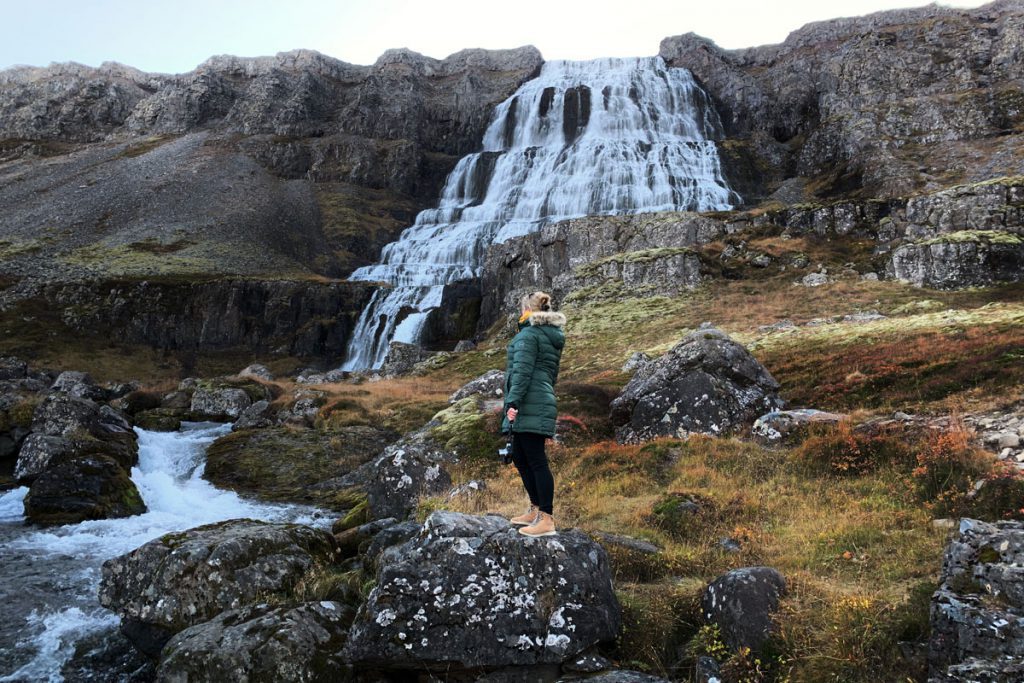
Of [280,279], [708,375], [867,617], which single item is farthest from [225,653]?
[280,279]

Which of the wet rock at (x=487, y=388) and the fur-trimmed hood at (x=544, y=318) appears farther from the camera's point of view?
the wet rock at (x=487, y=388)

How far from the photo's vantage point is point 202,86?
125500 millimetres

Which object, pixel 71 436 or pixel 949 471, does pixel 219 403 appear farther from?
pixel 949 471

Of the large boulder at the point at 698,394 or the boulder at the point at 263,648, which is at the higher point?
the large boulder at the point at 698,394

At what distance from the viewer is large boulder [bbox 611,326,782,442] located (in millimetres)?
15562

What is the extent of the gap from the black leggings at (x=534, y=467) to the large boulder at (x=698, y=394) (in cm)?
878

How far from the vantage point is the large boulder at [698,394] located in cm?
1556

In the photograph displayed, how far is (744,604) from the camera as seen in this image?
6285 millimetres

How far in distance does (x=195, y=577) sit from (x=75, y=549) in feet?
26.8

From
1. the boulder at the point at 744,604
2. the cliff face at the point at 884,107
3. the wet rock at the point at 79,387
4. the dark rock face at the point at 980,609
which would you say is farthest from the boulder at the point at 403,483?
the cliff face at the point at 884,107

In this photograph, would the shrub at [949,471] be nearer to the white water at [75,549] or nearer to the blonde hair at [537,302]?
the blonde hair at [537,302]

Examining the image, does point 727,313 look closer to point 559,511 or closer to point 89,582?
point 559,511

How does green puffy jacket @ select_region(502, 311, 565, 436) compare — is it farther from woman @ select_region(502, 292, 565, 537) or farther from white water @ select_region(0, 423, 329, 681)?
white water @ select_region(0, 423, 329, 681)

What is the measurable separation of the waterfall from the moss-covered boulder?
3099 centimetres
